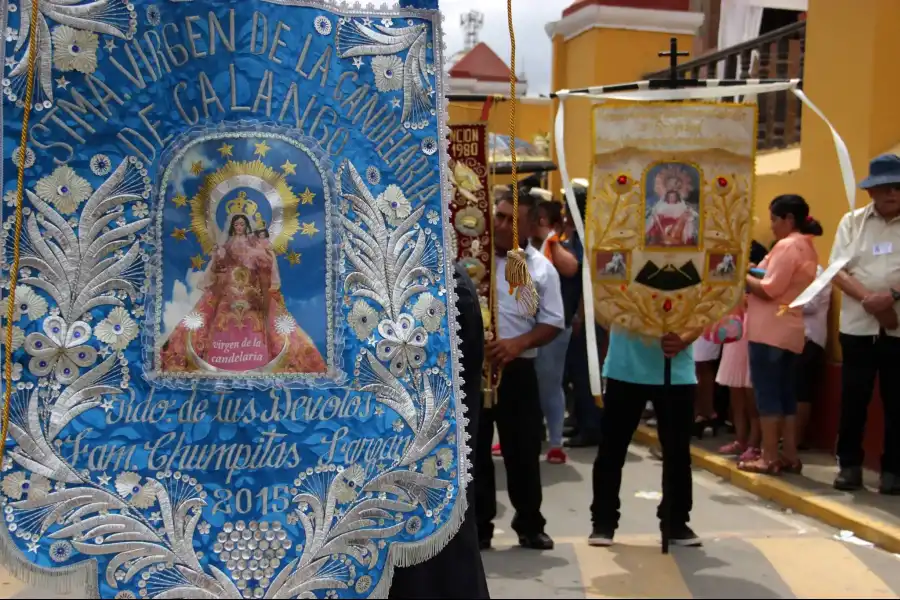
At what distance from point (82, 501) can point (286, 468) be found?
377 mm

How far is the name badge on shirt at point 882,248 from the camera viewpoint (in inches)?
217

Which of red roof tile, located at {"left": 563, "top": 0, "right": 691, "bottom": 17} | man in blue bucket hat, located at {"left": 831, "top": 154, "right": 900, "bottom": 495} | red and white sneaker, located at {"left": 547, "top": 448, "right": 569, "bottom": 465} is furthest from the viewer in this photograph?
red roof tile, located at {"left": 563, "top": 0, "right": 691, "bottom": 17}

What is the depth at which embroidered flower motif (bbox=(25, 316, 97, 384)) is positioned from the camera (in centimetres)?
190

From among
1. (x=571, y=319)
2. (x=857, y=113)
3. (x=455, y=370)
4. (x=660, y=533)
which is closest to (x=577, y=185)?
(x=571, y=319)

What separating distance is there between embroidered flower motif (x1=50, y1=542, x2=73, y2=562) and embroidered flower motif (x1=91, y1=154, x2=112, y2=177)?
69 cm

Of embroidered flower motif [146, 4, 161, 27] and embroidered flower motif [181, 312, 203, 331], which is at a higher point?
embroidered flower motif [146, 4, 161, 27]

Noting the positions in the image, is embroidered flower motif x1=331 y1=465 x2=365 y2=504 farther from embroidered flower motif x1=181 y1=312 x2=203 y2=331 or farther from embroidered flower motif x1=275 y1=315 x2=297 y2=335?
embroidered flower motif x1=181 y1=312 x2=203 y2=331

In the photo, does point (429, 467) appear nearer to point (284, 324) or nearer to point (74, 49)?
point (284, 324)

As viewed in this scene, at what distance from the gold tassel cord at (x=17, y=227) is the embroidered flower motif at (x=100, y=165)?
12 cm

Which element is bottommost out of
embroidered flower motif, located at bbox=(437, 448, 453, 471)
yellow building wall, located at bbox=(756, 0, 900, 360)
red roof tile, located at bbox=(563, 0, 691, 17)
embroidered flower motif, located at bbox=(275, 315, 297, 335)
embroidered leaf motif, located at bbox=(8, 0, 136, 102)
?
embroidered flower motif, located at bbox=(437, 448, 453, 471)

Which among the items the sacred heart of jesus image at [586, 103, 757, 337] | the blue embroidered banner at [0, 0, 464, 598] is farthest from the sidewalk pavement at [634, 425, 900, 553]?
the blue embroidered banner at [0, 0, 464, 598]

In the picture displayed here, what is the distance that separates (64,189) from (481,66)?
580 inches

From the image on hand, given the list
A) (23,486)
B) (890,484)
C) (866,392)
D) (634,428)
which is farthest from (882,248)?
(23,486)

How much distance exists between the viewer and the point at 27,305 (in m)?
1.90
